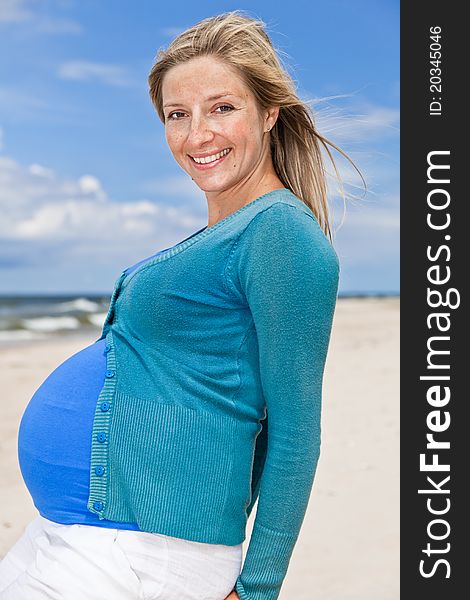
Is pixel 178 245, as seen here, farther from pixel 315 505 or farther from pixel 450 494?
pixel 315 505

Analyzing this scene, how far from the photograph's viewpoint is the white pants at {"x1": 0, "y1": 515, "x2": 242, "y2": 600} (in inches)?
60.6

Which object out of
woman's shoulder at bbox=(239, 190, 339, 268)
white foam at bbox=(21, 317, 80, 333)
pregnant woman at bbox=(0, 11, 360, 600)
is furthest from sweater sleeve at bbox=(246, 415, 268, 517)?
white foam at bbox=(21, 317, 80, 333)

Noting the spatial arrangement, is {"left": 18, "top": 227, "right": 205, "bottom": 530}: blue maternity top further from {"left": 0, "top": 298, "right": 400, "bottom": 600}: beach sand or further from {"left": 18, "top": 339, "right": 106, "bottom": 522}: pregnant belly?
{"left": 0, "top": 298, "right": 400, "bottom": 600}: beach sand

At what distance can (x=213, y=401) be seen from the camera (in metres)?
1.61

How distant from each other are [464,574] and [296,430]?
7.39 feet

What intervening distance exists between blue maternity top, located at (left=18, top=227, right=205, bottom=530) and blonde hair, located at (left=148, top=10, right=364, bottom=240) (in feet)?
1.83

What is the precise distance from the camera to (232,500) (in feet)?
5.43

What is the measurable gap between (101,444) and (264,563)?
15.3 inches

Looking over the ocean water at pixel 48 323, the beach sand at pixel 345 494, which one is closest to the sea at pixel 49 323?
the ocean water at pixel 48 323

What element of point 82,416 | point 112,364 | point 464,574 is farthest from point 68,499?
point 464,574

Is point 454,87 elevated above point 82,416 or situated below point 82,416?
above

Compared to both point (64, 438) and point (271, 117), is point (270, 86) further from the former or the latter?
point (64, 438)

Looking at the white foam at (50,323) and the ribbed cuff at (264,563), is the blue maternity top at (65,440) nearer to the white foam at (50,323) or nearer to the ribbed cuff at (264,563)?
the ribbed cuff at (264,563)

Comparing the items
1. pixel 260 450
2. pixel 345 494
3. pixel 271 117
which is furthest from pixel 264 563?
pixel 345 494
